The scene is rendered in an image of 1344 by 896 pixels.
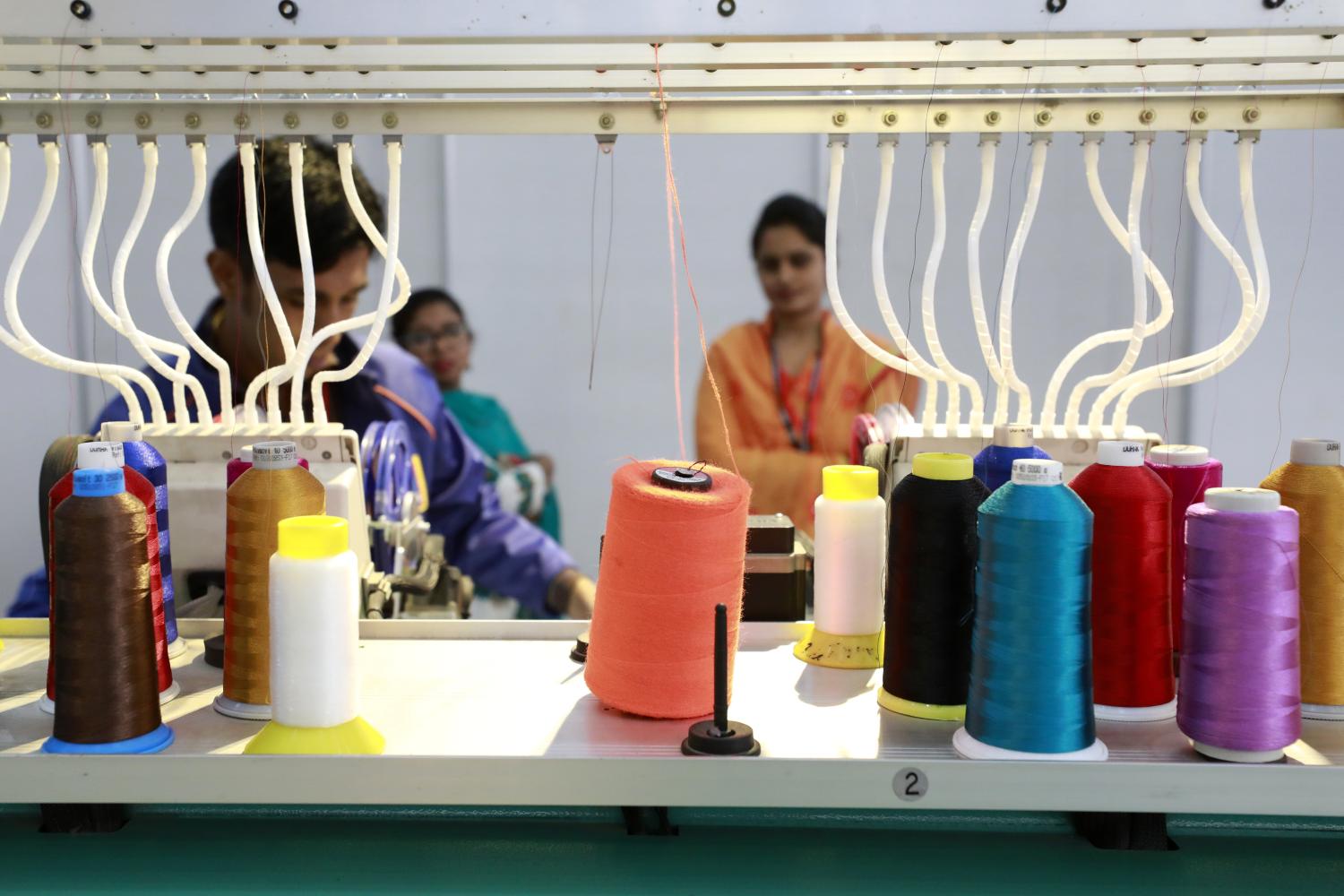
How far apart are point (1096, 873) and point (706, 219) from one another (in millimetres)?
3041

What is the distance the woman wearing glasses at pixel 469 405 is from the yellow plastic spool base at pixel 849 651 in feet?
8.54

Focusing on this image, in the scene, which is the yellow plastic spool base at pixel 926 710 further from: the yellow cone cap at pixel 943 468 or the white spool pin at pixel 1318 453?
the white spool pin at pixel 1318 453

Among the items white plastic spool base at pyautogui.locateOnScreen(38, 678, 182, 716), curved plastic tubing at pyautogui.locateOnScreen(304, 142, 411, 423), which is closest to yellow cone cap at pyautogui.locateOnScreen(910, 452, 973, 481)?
curved plastic tubing at pyautogui.locateOnScreen(304, 142, 411, 423)

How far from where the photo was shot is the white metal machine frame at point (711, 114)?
0.93 meters

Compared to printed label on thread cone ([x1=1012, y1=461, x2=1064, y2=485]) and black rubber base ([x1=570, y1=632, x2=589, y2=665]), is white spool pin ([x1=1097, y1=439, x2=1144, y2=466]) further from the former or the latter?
black rubber base ([x1=570, y1=632, x2=589, y2=665])

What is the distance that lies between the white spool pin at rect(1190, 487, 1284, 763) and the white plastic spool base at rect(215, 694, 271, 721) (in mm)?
890

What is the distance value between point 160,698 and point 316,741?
9.5 inches

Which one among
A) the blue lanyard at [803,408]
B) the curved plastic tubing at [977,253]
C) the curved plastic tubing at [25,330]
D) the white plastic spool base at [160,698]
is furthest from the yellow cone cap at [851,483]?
the blue lanyard at [803,408]

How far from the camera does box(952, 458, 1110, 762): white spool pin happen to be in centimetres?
93

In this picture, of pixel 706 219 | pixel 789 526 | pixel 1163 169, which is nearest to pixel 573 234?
pixel 706 219

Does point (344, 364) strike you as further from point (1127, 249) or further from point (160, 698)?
point (1127, 249)

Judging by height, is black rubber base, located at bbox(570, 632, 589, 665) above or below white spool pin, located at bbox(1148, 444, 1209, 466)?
below

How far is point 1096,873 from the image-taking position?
1.00m

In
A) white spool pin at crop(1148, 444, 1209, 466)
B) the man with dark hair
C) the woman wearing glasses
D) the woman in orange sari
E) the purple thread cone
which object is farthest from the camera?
the woman wearing glasses
